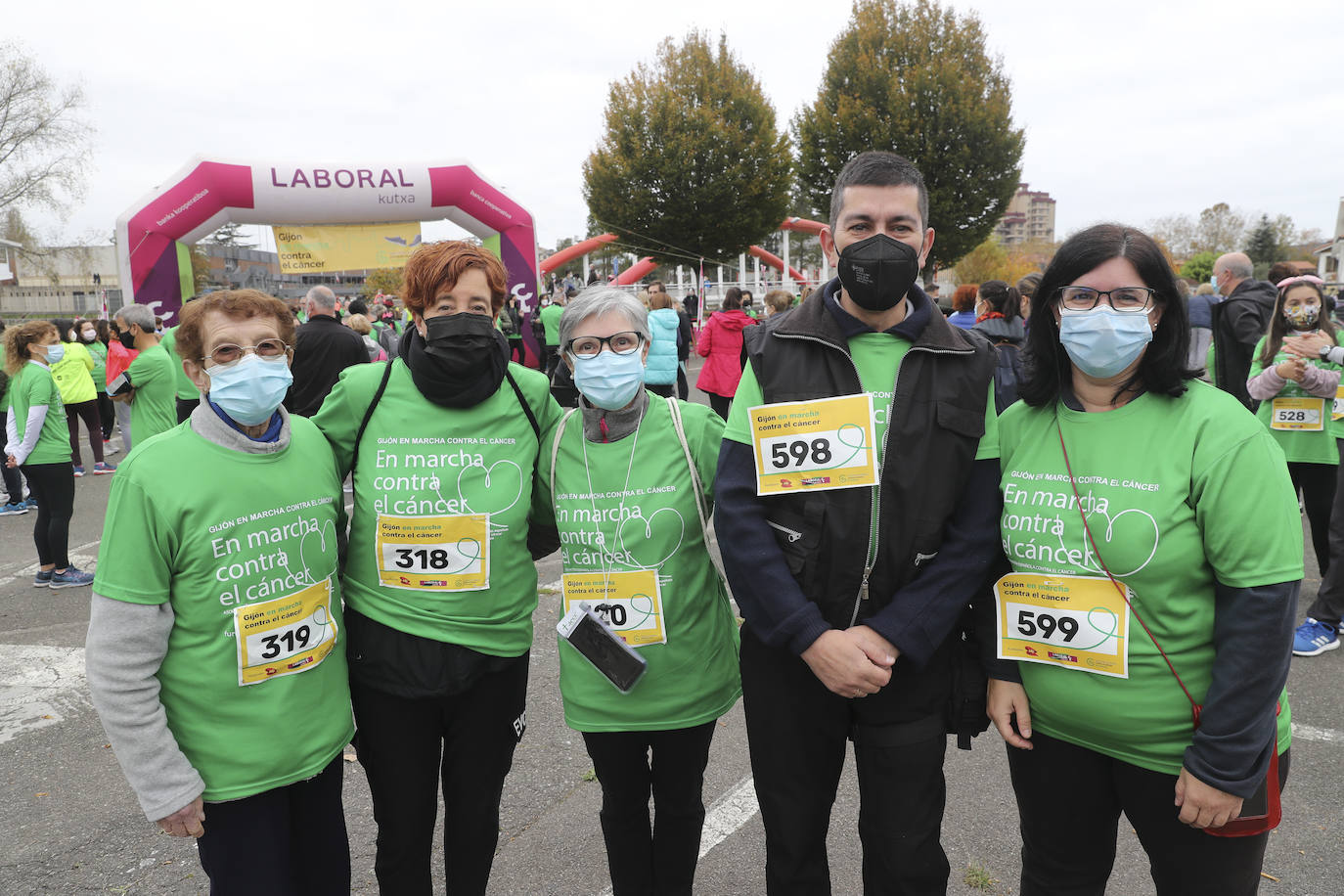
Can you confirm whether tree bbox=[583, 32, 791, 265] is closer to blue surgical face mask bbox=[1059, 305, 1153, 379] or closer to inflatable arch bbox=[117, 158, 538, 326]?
inflatable arch bbox=[117, 158, 538, 326]

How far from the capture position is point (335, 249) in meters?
11.9

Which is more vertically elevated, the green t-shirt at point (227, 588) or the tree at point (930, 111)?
the tree at point (930, 111)

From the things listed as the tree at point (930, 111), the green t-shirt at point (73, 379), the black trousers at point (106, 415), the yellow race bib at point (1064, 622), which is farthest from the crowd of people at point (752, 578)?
the tree at point (930, 111)

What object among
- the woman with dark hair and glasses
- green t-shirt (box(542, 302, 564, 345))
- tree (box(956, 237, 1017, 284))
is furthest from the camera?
tree (box(956, 237, 1017, 284))

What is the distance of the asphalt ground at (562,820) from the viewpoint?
2.70 m

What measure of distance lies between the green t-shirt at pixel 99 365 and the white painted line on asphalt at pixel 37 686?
6816 mm

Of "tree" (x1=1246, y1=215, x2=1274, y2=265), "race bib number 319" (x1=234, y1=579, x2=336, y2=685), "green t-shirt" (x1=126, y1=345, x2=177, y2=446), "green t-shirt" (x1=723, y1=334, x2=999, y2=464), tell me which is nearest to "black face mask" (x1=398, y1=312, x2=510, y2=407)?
"race bib number 319" (x1=234, y1=579, x2=336, y2=685)

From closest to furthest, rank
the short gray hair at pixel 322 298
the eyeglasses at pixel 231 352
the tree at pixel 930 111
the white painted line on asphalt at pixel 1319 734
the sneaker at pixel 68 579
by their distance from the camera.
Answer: the eyeglasses at pixel 231 352, the white painted line on asphalt at pixel 1319 734, the sneaker at pixel 68 579, the short gray hair at pixel 322 298, the tree at pixel 930 111

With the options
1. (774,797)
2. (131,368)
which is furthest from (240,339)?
(131,368)

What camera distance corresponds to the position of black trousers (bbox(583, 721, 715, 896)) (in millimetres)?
2215

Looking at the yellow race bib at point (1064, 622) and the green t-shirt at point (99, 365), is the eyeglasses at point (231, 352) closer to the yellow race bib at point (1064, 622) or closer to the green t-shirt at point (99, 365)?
the yellow race bib at point (1064, 622)

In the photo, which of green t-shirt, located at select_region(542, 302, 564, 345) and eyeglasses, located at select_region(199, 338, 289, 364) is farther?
green t-shirt, located at select_region(542, 302, 564, 345)

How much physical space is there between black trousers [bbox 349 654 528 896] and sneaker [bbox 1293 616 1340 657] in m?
4.26

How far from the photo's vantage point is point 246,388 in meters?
1.91
